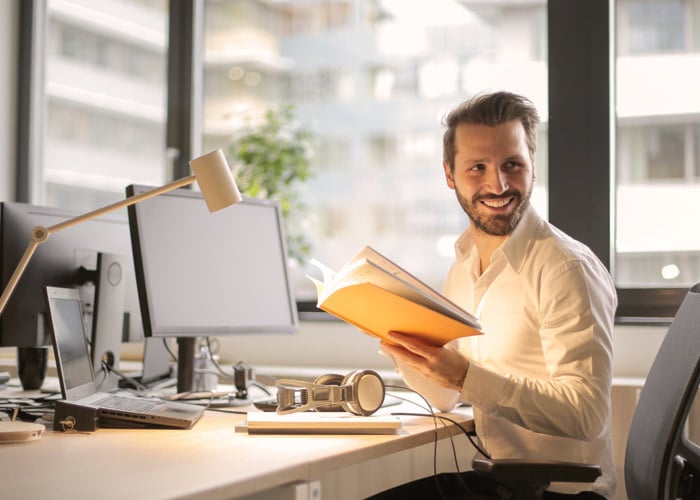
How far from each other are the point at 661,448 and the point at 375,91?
2.20m

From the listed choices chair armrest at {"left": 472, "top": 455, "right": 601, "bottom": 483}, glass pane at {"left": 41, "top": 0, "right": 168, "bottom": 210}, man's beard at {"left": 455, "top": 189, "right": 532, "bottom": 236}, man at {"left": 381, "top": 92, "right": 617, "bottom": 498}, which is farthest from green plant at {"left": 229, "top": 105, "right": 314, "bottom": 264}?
chair armrest at {"left": 472, "top": 455, "right": 601, "bottom": 483}

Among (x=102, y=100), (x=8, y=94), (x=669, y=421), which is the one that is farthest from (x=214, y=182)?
(x=8, y=94)

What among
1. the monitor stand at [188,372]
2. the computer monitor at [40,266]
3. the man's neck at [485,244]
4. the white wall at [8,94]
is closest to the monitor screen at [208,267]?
the monitor stand at [188,372]

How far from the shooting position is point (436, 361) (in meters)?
1.76

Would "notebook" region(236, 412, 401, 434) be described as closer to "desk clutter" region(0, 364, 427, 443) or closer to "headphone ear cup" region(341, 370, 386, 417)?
"desk clutter" region(0, 364, 427, 443)

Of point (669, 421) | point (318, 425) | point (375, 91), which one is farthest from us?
point (375, 91)

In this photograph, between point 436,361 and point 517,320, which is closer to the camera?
point 436,361

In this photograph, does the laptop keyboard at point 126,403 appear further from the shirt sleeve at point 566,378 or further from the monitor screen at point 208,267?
the shirt sleeve at point 566,378

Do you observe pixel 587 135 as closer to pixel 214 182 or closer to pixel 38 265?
pixel 214 182

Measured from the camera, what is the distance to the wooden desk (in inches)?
48.3

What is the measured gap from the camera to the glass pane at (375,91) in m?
3.31

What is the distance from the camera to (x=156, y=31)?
3.94 m

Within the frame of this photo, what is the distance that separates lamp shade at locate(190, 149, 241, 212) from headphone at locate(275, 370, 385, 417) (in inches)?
15.7

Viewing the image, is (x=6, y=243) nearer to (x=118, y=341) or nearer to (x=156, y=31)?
(x=118, y=341)
